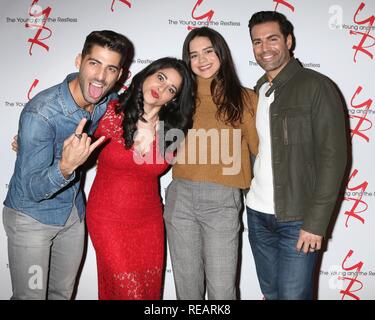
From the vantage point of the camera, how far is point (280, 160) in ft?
6.16

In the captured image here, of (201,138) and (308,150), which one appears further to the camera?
(201,138)

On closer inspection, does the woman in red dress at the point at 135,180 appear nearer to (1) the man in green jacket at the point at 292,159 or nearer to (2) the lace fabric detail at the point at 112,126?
(2) the lace fabric detail at the point at 112,126

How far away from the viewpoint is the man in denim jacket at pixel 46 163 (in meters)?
1.65

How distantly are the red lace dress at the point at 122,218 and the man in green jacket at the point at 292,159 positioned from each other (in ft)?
2.08

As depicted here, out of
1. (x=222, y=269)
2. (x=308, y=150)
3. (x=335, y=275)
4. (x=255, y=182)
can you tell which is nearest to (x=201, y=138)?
(x=255, y=182)

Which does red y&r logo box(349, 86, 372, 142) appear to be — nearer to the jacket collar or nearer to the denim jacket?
the jacket collar

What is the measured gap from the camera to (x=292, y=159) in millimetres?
1864

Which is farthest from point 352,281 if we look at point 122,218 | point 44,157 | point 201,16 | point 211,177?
point 44,157

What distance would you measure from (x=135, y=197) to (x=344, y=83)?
1.74 m

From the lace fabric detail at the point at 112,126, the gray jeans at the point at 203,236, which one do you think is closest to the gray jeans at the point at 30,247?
→ the lace fabric detail at the point at 112,126

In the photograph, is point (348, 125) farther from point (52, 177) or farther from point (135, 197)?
point (52, 177)

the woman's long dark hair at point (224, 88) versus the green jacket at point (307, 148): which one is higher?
the woman's long dark hair at point (224, 88)

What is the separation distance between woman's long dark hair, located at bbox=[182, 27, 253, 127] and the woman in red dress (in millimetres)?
164

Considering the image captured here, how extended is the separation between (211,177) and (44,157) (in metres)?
0.88
